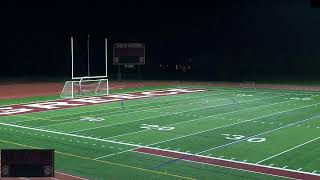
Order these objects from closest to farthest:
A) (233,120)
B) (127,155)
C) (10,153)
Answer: (10,153), (127,155), (233,120)

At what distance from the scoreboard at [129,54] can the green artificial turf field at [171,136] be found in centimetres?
1146

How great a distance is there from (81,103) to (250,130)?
8.49 metres

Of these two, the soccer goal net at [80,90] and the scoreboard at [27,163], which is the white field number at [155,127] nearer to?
the scoreboard at [27,163]

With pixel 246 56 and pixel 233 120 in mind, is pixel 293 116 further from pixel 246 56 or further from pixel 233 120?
pixel 246 56

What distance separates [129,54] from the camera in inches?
1238

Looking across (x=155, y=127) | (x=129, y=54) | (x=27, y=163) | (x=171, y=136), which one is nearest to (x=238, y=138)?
(x=171, y=136)

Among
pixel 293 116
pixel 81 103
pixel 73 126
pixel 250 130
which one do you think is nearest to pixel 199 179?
pixel 250 130

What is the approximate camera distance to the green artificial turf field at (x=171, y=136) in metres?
8.84

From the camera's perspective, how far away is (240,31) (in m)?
38.7

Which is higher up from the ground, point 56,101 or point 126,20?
point 126,20

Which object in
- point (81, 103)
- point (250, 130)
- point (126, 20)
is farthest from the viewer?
point (126, 20)

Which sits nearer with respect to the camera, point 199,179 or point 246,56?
point 199,179

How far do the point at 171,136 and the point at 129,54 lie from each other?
64.6ft

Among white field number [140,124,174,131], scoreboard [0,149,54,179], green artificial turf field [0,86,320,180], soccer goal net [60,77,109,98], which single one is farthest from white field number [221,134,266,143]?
soccer goal net [60,77,109,98]
